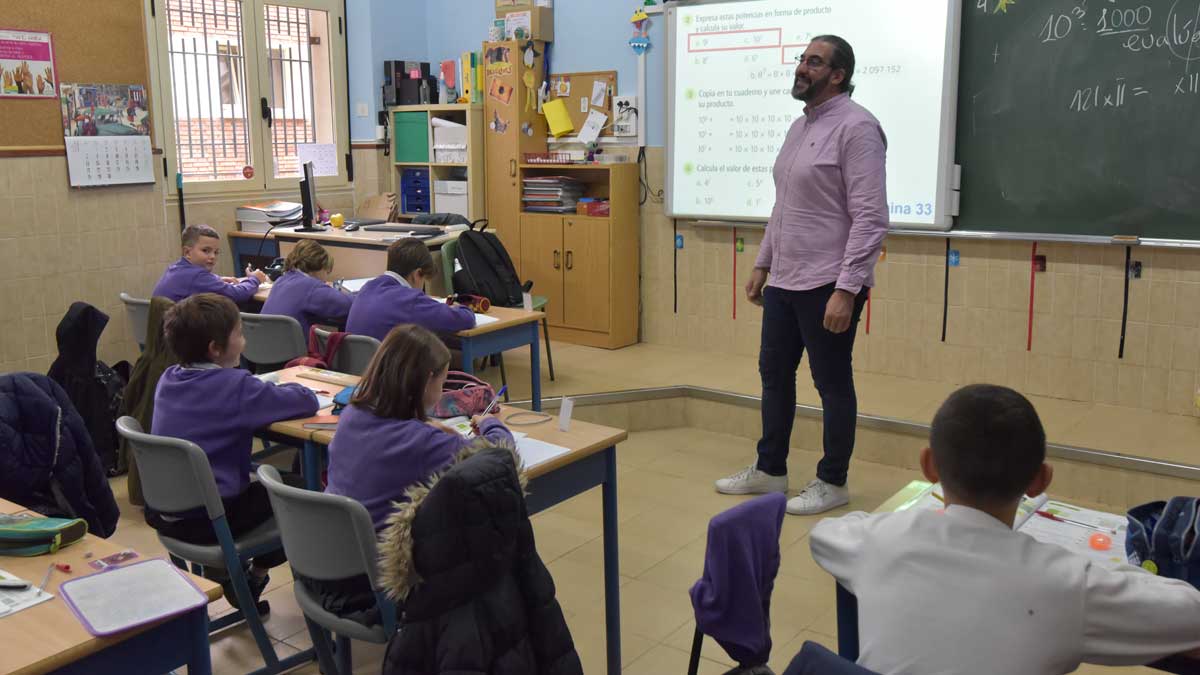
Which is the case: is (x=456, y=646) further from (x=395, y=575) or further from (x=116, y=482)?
(x=116, y=482)

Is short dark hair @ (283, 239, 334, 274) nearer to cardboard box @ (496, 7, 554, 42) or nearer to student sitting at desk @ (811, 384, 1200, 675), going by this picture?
cardboard box @ (496, 7, 554, 42)

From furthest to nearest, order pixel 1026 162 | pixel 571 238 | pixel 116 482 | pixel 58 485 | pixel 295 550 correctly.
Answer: pixel 571 238, pixel 1026 162, pixel 116 482, pixel 58 485, pixel 295 550

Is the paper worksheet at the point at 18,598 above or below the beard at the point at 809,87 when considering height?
below

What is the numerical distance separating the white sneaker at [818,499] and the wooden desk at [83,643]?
2670mm

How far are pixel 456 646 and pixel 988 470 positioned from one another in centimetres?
97

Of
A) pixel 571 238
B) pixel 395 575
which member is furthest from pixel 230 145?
pixel 395 575

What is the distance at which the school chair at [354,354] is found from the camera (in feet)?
12.3

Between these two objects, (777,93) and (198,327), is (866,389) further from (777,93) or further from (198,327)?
(198,327)

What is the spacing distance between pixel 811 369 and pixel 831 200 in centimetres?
64

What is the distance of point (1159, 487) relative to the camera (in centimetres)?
413

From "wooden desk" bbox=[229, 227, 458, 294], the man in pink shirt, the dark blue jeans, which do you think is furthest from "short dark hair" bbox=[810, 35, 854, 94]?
"wooden desk" bbox=[229, 227, 458, 294]

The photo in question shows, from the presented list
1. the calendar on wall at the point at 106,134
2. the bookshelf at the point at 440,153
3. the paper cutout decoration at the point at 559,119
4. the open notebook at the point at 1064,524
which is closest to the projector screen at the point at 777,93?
the paper cutout decoration at the point at 559,119

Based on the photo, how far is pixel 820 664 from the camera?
1.34 m

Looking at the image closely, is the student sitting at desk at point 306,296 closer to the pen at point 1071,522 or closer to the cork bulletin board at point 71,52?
the cork bulletin board at point 71,52
